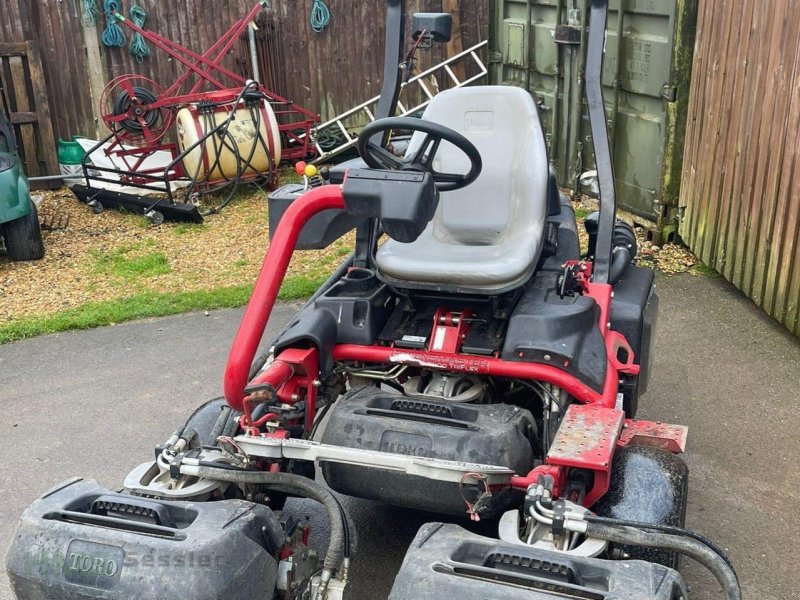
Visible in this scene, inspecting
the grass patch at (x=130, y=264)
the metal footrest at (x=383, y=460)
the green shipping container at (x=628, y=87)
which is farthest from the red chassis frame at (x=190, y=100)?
the metal footrest at (x=383, y=460)

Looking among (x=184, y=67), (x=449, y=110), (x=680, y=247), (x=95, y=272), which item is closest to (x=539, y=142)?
(x=449, y=110)

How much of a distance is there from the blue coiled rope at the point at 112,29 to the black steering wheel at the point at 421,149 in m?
6.85

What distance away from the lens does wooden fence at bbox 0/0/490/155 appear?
9.53 metres

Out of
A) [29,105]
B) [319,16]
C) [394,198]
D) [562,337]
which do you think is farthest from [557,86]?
[394,198]

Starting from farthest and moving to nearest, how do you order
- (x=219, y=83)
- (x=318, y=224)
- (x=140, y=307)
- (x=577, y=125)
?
(x=219, y=83) → (x=577, y=125) → (x=140, y=307) → (x=318, y=224)

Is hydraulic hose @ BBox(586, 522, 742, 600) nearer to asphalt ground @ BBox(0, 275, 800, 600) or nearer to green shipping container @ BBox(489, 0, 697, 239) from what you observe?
asphalt ground @ BBox(0, 275, 800, 600)

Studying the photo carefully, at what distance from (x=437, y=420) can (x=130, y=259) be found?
16.7ft

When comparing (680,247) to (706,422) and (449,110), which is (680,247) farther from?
(449,110)

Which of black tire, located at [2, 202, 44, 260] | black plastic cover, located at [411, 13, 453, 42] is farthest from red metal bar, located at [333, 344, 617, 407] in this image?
black tire, located at [2, 202, 44, 260]

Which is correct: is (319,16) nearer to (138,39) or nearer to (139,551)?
(138,39)

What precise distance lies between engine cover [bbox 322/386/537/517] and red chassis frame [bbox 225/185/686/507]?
0.14 m

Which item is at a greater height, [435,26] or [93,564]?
[435,26]

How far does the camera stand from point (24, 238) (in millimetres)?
7559

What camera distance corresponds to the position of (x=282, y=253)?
326cm
